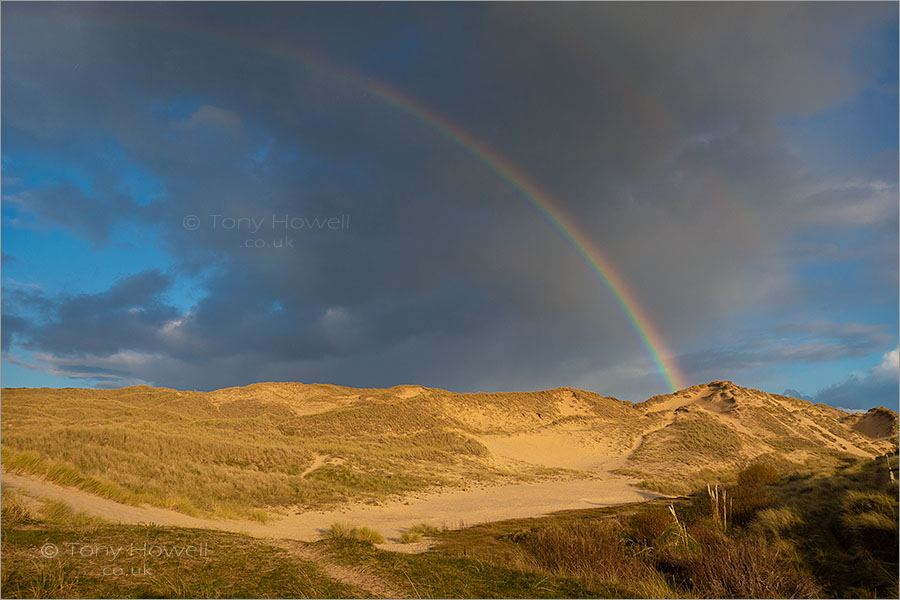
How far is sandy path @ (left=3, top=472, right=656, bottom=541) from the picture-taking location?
48.3 ft

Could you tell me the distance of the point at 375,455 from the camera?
1494 inches

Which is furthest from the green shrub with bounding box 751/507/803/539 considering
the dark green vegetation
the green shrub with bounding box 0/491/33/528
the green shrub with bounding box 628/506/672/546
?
the green shrub with bounding box 0/491/33/528

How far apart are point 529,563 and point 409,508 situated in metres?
14.0

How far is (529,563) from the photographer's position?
38.7 feet

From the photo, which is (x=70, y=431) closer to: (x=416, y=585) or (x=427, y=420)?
(x=416, y=585)

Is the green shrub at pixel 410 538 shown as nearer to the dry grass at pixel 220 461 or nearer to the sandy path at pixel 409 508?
the sandy path at pixel 409 508

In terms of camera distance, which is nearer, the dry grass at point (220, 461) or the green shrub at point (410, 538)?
the green shrub at point (410, 538)

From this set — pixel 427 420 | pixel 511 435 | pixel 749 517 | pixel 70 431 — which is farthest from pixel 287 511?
pixel 511 435

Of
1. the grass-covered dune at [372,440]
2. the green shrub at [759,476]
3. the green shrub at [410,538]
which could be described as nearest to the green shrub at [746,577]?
the green shrub at [410,538]

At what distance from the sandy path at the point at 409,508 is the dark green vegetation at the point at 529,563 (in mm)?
2874

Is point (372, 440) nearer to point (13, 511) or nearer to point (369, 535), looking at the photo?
point (369, 535)

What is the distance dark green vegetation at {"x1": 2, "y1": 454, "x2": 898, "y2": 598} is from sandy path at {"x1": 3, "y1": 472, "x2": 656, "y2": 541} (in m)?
2.87

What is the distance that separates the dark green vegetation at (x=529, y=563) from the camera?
729 centimetres

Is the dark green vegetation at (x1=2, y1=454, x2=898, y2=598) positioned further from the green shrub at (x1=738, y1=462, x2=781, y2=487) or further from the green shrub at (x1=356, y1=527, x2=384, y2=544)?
the green shrub at (x1=738, y1=462, x2=781, y2=487)
